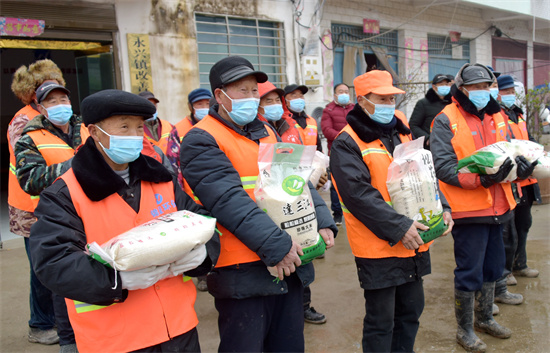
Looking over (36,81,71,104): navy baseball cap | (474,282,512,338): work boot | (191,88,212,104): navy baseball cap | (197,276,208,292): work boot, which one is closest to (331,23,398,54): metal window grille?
(191,88,212,104): navy baseball cap

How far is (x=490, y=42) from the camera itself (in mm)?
16047

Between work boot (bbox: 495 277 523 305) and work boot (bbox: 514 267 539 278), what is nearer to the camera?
work boot (bbox: 495 277 523 305)

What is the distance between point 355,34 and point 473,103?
28.1 feet

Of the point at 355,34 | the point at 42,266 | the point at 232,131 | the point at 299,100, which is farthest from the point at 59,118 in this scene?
the point at 355,34

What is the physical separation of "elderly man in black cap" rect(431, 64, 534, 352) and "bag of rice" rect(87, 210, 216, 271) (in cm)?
220

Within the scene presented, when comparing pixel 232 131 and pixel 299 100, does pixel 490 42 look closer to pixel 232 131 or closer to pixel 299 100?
pixel 299 100

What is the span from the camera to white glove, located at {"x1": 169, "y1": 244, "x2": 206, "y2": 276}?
6.48 feet

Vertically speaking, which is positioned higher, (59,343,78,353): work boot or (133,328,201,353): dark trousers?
(133,328,201,353): dark trousers

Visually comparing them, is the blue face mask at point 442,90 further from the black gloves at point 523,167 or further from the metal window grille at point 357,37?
the metal window grille at point 357,37

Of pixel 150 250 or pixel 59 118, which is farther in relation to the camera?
pixel 59 118

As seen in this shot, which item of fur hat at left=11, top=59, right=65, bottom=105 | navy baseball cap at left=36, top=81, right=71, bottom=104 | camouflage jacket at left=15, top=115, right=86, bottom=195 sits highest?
fur hat at left=11, top=59, right=65, bottom=105

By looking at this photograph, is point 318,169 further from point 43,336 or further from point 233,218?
point 43,336

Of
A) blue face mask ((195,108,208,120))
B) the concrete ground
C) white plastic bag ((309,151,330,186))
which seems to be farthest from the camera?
blue face mask ((195,108,208,120))

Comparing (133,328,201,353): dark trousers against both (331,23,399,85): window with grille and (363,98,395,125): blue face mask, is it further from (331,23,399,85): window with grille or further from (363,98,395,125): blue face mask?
(331,23,399,85): window with grille
